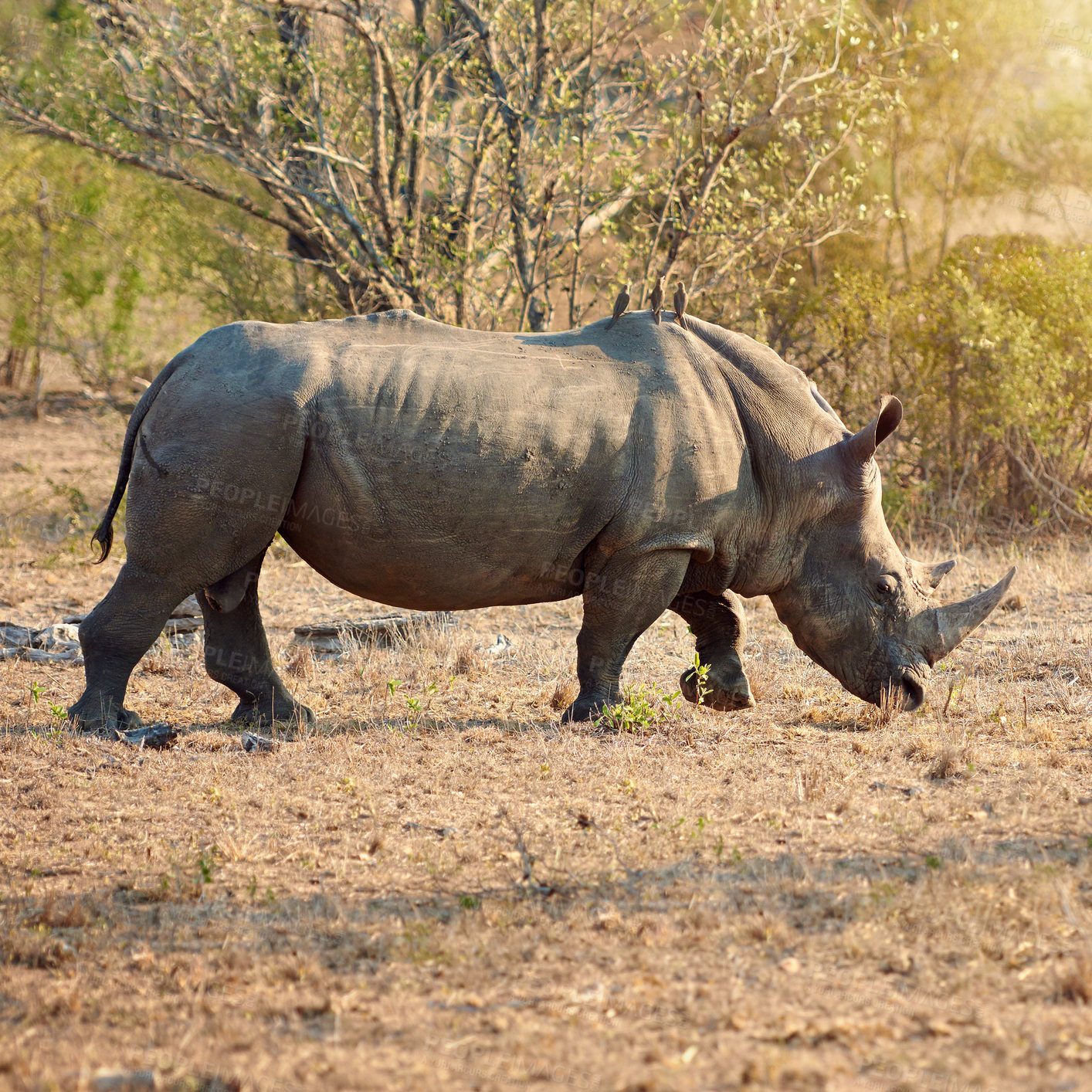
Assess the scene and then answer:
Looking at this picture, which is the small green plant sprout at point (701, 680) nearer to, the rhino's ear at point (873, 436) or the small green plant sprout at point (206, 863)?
the rhino's ear at point (873, 436)

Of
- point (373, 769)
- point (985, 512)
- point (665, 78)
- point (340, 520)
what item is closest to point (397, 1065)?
point (373, 769)

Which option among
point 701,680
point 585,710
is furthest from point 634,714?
point 701,680

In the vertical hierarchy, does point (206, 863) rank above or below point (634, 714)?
below

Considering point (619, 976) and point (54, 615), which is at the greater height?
Answer: point (619, 976)

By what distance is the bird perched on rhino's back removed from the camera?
6.28m

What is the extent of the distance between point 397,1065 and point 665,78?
31.3 feet

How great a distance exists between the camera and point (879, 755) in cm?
Result: 583

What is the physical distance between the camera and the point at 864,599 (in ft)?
21.2

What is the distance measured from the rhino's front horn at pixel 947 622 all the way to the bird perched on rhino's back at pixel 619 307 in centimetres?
217

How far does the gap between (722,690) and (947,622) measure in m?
1.20

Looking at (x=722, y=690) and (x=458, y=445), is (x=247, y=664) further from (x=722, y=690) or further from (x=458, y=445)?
(x=722, y=690)

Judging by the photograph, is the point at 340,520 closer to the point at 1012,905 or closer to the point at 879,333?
the point at 1012,905

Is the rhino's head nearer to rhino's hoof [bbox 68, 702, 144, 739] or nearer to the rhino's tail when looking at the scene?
the rhino's tail

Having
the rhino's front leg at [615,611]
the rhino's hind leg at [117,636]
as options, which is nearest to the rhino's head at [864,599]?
the rhino's front leg at [615,611]
